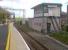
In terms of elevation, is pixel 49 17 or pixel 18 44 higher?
pixel 49 17

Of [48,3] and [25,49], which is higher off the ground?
[48,3]

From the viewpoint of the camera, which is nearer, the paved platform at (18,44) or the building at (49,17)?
the paved platform at (18,44)

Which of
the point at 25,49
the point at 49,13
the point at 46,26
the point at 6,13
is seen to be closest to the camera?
the point at 25,49

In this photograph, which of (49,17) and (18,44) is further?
(49,17)

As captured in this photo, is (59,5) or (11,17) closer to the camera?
(59,5)

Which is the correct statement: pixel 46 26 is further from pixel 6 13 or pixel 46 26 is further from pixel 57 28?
pixel 6 13

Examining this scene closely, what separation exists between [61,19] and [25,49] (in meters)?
33.1

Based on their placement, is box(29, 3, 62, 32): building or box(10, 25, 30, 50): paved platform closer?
box(10, 25, 30, 50): paved platform

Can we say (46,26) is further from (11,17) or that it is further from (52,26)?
(11,17)

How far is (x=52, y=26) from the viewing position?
4434 cm

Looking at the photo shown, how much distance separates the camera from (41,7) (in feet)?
157

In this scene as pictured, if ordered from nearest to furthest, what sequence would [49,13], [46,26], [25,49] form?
[25,49]
[46,26]
[49,13]

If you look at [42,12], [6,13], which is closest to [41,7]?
[42,12]

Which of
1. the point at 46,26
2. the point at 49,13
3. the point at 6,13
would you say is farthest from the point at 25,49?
the point at 6,13
